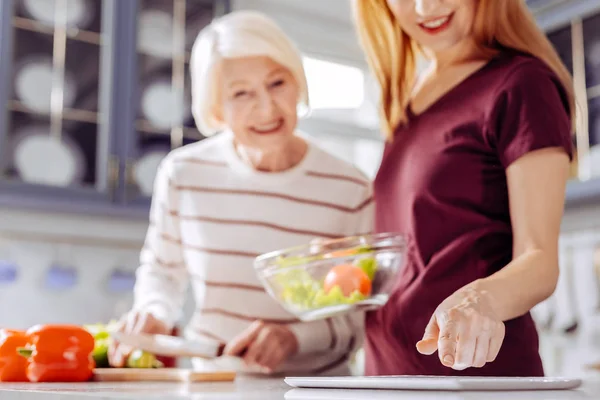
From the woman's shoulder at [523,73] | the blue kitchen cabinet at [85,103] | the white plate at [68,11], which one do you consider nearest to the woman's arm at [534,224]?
the woman's shoulder at [523,73]

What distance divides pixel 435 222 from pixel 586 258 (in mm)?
1967

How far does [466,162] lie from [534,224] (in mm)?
179

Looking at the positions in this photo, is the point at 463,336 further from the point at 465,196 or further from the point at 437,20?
the point at 437,20

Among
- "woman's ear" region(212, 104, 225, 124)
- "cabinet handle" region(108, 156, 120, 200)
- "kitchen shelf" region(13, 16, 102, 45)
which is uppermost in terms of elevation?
"kitchen shelf" region(13, 16, 102, 45)

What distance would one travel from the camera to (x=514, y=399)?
1.86 feet

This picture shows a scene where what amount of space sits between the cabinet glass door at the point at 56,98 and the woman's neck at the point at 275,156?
4.41 ft

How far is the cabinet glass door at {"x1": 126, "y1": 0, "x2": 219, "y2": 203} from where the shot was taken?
113 inches

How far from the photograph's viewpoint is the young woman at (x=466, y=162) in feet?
3.17

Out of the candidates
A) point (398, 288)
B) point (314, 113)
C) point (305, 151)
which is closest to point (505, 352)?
point (398, 288)

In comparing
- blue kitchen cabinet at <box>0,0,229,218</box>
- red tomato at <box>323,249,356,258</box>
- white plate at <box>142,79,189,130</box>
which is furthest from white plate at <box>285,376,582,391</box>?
white plate at <box>142,79,189,130</box>

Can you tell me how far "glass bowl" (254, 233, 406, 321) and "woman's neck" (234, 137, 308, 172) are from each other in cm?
34

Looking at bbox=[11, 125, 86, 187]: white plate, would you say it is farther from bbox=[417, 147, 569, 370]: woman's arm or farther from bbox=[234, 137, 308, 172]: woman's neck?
bbox=[417, 147, 569, 370]: woman's arm

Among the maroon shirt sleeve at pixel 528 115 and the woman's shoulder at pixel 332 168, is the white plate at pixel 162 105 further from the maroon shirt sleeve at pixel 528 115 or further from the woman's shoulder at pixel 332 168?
the maroon shirt sleeve at pixel 528 115

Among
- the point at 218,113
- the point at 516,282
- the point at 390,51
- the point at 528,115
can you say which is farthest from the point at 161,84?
the point at 516,282
